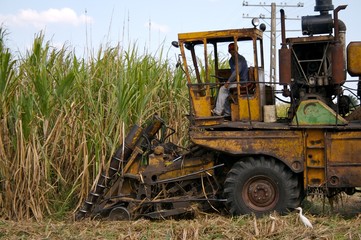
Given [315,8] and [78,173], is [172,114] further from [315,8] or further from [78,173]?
[315,8]

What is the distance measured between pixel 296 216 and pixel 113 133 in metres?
2.91

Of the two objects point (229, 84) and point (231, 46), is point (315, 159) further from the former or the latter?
point (231, 46)

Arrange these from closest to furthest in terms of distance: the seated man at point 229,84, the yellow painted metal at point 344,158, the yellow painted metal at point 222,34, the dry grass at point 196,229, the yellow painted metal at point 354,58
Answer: the dry grass at point 196,229, the yellow painted metal at point 344,158, the yellow painted metal at point 354,58, the yellow painted metal at point 222,34, the seated man at point 229,84

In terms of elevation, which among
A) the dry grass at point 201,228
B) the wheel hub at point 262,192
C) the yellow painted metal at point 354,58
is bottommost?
the dry grass at point 201,228

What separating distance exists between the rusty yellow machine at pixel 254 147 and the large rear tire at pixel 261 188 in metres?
0.01

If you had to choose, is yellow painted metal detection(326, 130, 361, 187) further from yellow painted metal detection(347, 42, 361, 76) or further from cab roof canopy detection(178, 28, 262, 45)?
cab roof canopy detection(178, 28, 262, 45)

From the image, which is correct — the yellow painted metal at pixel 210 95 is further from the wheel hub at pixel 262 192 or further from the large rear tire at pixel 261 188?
the wheel hub at pixel 262 192

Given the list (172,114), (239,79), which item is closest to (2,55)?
(172,114)

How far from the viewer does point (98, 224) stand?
823 centimetres

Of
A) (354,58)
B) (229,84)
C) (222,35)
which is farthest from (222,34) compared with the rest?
(354,58)

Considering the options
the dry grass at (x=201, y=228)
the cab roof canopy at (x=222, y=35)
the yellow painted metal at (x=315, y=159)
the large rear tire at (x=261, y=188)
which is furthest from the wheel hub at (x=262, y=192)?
the cab roof canopy at (x=222, y=35)

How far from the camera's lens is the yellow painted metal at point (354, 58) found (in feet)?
28.2

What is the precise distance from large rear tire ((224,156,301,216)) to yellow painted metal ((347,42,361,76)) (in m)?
1.59

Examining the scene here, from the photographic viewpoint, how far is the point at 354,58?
28.3 feet
